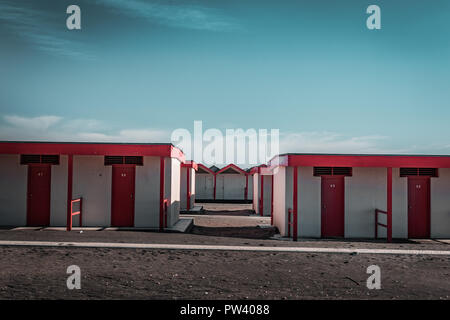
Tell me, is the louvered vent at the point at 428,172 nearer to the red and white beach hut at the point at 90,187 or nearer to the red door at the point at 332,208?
the red door at the point at 332,208

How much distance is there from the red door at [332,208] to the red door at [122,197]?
22.2 feet

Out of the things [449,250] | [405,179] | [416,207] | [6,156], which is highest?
[6,156]

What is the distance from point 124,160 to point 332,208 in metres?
7.56

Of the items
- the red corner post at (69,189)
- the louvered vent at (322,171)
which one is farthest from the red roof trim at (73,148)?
the louvered vent at (322,171)

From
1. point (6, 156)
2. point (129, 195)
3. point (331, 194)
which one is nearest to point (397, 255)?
point (331, 194)

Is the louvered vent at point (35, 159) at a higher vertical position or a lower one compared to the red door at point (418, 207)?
higher

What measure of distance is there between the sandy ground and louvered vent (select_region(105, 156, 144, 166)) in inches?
134

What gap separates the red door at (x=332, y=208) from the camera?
11930 millimetres

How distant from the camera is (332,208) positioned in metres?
12.0

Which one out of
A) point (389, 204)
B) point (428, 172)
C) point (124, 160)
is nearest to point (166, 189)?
point (124, 160)

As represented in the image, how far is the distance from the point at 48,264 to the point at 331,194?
8.84m

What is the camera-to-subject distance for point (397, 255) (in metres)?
8.70

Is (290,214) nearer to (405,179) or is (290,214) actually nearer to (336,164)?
(336,164)

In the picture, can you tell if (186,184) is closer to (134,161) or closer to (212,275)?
(134,161)
